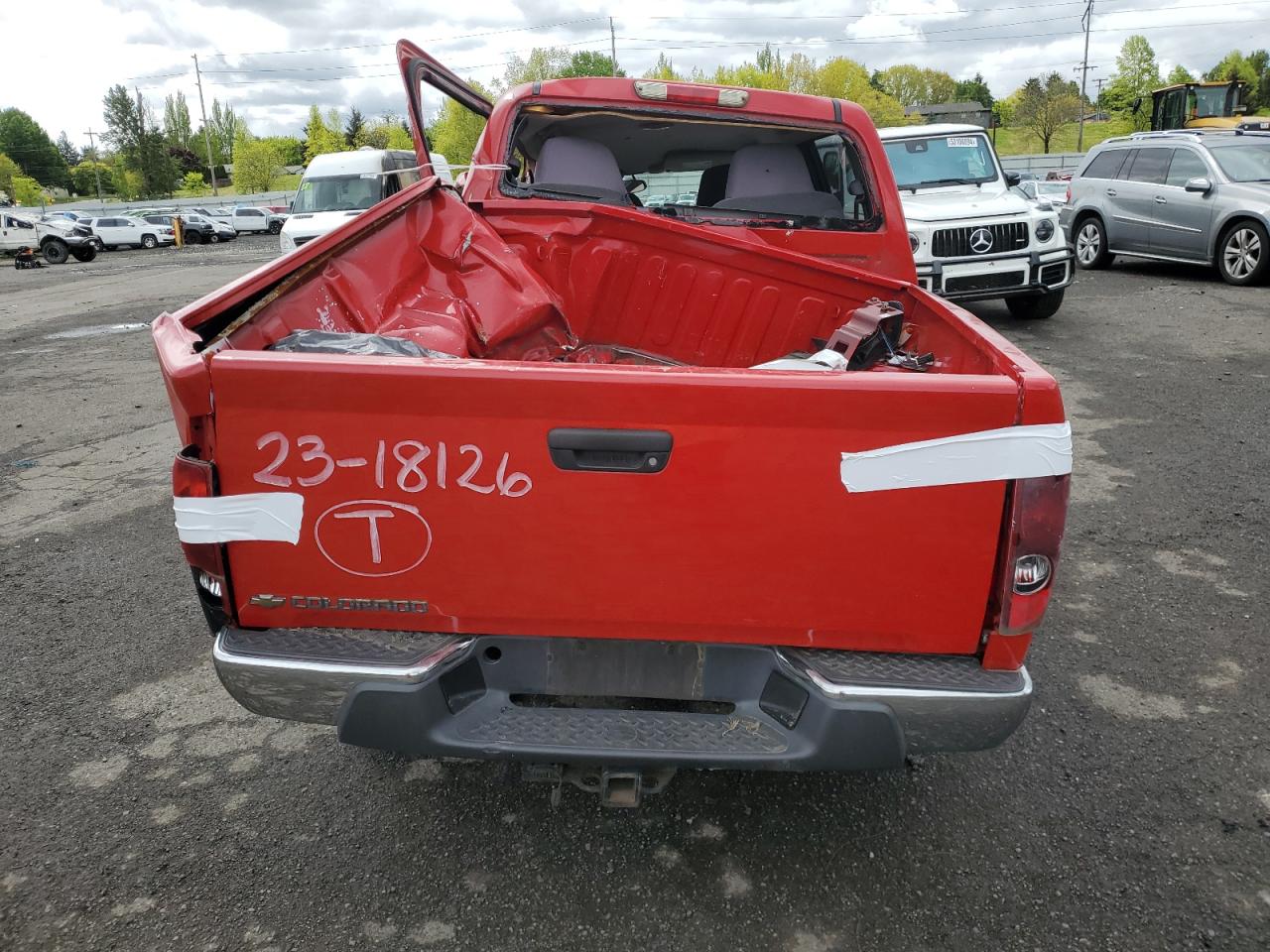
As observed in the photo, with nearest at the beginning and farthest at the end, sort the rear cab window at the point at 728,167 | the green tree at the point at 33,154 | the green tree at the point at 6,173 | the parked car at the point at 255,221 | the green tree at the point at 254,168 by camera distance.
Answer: the rear cab window at the point at 728,167, the parked car at the point at 255,221, the green tree at the point at 254,168, the green tree at the point at 6,173, the green tree at the point at 33,154

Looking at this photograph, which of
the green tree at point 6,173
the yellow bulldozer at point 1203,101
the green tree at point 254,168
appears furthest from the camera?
the green tree at point 6,173

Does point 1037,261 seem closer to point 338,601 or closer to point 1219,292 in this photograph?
point 1219,292

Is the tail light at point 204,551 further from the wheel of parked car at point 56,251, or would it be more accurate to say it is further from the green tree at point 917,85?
the green tree at point 917,85

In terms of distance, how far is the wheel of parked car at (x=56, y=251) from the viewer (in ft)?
102

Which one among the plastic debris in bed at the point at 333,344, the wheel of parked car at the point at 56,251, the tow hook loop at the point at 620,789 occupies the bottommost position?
the wheel of parked car at the point at 56,251

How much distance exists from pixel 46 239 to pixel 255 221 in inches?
743

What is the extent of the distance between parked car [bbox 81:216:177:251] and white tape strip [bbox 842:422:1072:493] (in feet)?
142

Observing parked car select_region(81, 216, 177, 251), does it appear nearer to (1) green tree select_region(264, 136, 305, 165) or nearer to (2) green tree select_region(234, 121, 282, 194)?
(2) green tree select_region(234, 121, 282, 194)

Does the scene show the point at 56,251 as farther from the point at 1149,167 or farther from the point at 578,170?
the point at 578,170

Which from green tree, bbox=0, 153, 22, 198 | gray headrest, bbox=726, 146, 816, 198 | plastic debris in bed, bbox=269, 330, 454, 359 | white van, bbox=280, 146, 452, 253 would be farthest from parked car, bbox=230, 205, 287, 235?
green tree, bbox=0, 153, 22, 198

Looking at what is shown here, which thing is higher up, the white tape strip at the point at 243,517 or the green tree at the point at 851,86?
the green tree at the point at 851,86

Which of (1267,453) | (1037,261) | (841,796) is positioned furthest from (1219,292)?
(841,796)

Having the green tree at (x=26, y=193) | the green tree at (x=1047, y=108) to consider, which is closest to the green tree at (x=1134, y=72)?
the green tree at (x=1047, y=108)

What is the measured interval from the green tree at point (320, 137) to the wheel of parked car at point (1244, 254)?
94647mm
